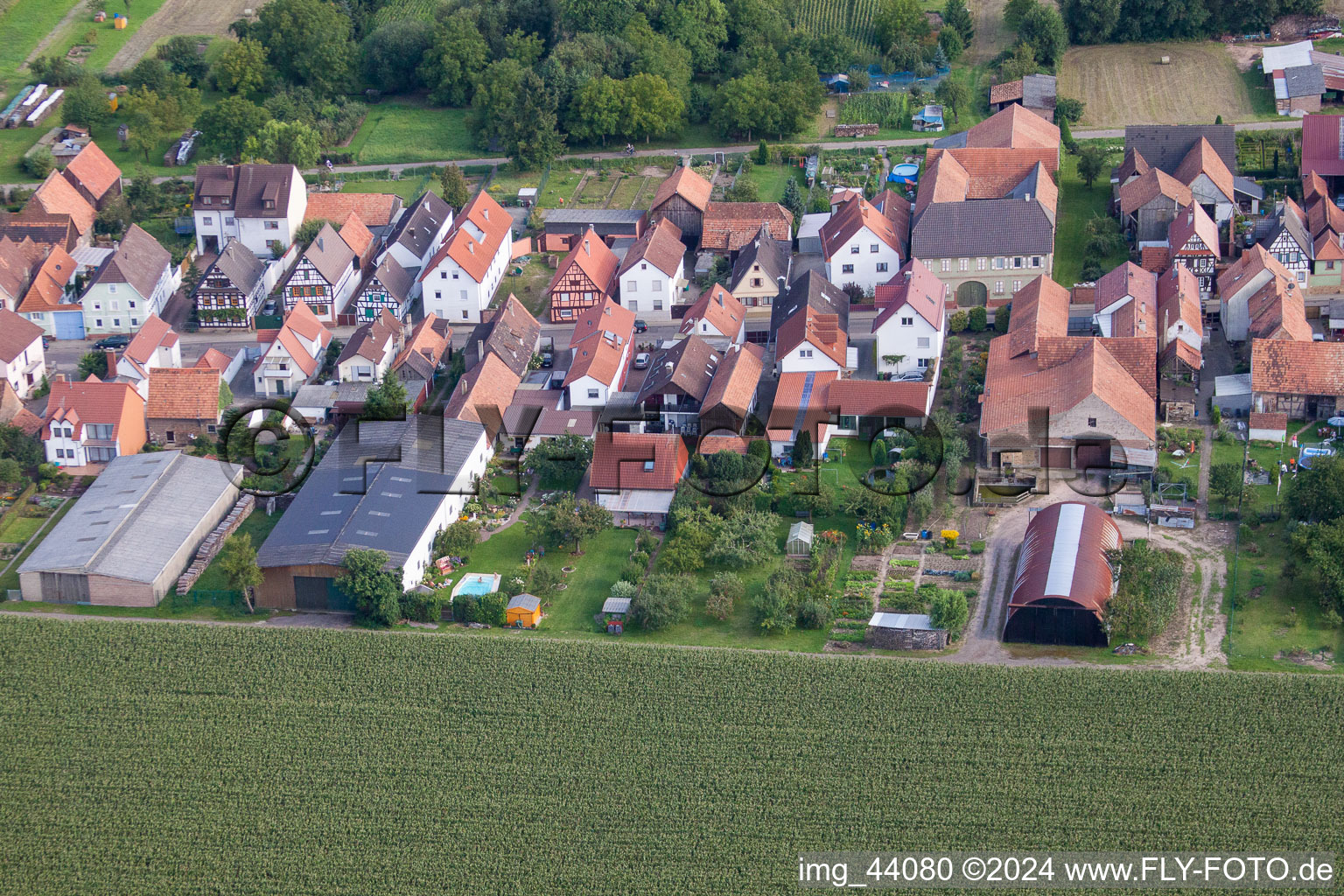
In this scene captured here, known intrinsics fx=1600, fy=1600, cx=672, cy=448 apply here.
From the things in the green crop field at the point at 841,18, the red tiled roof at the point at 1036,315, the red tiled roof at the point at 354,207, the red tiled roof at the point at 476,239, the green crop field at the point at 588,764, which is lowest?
the green crop field at the point at 588,764

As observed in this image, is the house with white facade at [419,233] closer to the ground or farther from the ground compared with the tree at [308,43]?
closer to the ground

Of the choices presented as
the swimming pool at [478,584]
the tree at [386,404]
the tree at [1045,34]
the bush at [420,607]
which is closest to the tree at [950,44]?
the tree at [1045,34]

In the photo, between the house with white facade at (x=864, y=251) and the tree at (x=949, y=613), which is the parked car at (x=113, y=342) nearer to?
the house with white facade at (x=864, y=251)

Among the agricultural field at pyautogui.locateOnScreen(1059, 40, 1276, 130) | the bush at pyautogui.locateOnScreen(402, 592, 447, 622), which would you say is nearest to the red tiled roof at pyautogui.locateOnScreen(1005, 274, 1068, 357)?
the agricultural field at pyautogui.locateOnScreen(1059, 40, 1276, 130)

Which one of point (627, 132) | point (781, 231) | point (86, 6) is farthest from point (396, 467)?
point (86, 6)

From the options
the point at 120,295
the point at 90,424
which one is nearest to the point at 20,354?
the point at 120,295

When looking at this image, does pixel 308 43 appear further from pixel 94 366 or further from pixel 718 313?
pixel 718 313

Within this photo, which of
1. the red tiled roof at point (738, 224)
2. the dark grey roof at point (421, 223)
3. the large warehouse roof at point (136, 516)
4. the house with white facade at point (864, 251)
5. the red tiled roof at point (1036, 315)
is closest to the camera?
the large warehouse roof at point (136, 516)
